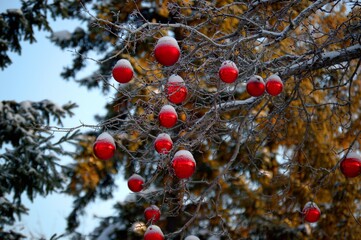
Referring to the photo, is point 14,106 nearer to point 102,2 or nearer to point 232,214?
point 102,2

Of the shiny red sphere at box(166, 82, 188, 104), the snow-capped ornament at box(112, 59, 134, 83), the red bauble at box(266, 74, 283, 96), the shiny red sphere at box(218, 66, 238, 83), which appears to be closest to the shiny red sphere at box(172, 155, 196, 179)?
the shiny red sphere at box(166, 82, 188, 104)

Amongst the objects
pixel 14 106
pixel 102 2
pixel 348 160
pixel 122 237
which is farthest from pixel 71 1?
pixel 348 160

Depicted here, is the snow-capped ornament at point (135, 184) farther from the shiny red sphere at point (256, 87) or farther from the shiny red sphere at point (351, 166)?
the shiny red sphere at point (351, 166)

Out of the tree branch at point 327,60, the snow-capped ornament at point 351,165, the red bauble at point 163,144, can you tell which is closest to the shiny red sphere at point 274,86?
the tree branch at point 327,60

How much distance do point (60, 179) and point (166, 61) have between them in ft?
16.9

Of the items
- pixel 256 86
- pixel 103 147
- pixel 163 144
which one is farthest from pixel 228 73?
pixel 103 147

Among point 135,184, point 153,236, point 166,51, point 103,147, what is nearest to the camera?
point 166,51

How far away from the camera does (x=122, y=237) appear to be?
8062 millimetres

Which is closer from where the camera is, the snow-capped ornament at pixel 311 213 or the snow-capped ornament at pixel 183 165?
the snow-capped ornament at pixel 183 165

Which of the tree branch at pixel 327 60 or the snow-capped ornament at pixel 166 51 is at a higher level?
the tree branch at pixel 327 60

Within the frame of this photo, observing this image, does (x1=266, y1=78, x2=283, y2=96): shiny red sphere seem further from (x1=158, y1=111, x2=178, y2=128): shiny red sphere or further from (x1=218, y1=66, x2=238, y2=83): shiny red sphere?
(x1=158, y1=111, x2=178, y2=128): shiny red sphere

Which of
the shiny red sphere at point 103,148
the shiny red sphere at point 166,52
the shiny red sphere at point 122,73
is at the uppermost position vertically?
the shiny red sphere at point 122,73

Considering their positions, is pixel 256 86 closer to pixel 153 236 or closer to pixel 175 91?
A: pixel 175 91

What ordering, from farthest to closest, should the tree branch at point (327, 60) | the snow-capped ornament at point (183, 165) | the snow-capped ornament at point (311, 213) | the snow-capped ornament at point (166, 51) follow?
the snow-capped ornament at point (311, 213)
the tree branch at point (327, 60)
the snow-capped ornament at point (183, 165)
the snow-capped ornament at point (166, 51)
